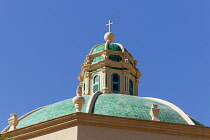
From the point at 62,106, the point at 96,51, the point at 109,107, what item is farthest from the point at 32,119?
the point at 96,51

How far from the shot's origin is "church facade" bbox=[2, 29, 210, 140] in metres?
25.3

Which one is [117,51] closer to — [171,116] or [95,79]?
[95,79]

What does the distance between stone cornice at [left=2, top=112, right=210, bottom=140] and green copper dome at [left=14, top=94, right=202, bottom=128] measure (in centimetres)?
200

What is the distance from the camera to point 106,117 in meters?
25.4

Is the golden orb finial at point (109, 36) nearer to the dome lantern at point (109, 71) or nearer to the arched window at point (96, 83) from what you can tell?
the dome lantern at point (109, 71)

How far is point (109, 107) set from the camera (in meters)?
28.2

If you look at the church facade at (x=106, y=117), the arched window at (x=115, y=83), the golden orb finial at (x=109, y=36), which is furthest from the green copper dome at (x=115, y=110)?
the golden orb finial at (x=109, y=36)

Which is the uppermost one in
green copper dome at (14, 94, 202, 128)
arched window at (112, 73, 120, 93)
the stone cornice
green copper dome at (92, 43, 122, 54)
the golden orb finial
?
the golden orb finial

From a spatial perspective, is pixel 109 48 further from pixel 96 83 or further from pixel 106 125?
pixel 106 125

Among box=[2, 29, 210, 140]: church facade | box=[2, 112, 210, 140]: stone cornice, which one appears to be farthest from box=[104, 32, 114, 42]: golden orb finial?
box=[2, 112, 210, 140]: stone cornice

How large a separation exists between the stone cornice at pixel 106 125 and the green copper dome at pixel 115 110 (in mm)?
2003

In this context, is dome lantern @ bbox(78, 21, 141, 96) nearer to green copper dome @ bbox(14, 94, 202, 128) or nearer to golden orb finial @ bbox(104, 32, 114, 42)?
golden orb finial @ bbox(104, 32, 114, 42)

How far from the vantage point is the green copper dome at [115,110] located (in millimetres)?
27891

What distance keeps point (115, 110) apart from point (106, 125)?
104 inches
